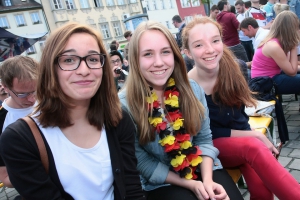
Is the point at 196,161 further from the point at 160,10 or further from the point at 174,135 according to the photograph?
the point at 160,10

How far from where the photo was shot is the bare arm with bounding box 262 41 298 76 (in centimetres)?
341

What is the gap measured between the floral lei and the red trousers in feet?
0.95

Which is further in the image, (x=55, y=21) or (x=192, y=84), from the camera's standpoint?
(x=55, y=21)

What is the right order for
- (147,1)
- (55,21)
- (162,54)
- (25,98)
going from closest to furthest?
(162,54) < (25,98) < (55,21) < (147,1)

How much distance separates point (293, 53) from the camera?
11.3 ft

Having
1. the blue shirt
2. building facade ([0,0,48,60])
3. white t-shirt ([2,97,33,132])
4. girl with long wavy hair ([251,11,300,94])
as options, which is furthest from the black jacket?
building facade ([0,0,48,60])

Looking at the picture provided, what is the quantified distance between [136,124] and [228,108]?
890 millimetres

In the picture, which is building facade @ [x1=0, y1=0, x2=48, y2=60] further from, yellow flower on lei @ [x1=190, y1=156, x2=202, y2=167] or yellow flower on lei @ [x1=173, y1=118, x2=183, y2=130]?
yellow flower on lei @ [x1=190, y1=156, x2=202, y2=167]

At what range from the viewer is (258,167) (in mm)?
1897

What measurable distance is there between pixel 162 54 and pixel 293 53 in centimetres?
238

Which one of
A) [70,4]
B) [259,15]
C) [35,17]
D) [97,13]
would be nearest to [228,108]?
[259,15]

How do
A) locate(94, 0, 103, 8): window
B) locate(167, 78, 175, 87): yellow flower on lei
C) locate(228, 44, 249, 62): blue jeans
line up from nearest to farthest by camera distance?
locate(167, 78, 175, 87): yellow flower on lei, locate(228, 44, 249, 62): blue jeans, locate(94, 0, 103, 8): window

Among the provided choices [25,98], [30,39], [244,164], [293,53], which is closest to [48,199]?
[25,98]

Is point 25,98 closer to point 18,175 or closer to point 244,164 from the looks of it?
point 18,175
